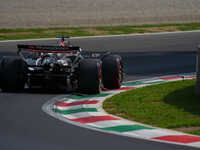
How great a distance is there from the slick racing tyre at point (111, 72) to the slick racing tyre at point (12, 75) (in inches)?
80.6

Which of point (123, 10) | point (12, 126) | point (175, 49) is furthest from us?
point (123, 10)

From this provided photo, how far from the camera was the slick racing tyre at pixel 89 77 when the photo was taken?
1262 cm

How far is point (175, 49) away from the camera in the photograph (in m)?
25.8

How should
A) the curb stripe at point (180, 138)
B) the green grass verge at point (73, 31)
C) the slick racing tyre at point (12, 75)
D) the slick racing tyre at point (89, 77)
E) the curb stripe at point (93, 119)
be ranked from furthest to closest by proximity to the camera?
the green grass verge at point (73, 31) → the slick racing tyre at point (12, 75) → the slick racing tyre at point (89, 77) → the curb stripe at point (93, 119) → the curb stripe at point (180, 138)

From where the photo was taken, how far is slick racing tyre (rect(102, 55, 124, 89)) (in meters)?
13.4

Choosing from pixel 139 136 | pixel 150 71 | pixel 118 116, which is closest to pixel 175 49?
pixel 150 71

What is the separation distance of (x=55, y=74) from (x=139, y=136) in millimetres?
4894

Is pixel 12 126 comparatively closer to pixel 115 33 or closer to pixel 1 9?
pixel 115 33

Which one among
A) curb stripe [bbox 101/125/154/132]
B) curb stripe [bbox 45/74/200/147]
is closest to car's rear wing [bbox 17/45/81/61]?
curb stripe [bbox 45/74/200/147]

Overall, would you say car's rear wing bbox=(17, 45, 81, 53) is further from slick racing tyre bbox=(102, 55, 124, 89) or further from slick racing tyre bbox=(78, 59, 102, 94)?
slick racing tyre bbox=(102, 55, 124, 89)

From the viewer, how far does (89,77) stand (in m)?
12.6

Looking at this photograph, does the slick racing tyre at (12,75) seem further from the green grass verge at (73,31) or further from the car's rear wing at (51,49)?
the green grass verge at (73,31)

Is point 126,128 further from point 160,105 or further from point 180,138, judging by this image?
point 160,105

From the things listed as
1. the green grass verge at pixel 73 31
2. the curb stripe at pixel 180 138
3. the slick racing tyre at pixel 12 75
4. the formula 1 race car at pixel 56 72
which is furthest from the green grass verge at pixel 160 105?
the green grass verge at pixel 73 31
